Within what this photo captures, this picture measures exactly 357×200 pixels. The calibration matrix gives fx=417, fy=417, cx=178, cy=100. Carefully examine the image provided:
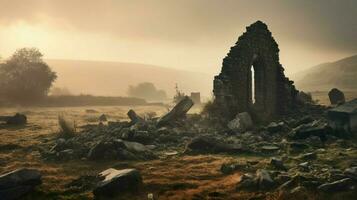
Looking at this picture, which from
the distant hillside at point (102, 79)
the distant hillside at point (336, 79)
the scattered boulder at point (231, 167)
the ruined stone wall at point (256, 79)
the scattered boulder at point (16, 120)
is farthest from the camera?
the distant hillside at point (102, 79)

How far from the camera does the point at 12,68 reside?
57.4m

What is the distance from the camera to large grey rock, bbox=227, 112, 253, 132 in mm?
21023

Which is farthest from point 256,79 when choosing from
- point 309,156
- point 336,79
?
point 336,79

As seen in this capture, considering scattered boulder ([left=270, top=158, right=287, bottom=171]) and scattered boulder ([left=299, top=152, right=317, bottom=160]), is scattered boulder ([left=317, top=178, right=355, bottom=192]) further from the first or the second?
scattered boulder ([left=299, top=152, right=317, bottom=160])

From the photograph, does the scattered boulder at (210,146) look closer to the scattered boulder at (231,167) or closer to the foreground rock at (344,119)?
the scattered boulder at (231,167)

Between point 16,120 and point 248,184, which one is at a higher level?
point 16,120

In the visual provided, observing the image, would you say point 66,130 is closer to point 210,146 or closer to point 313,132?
point 210,146

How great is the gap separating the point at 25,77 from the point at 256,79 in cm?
3977

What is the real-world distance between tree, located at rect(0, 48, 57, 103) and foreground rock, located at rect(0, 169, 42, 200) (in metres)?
46.4

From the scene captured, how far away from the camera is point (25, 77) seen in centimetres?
5634

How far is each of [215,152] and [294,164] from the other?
12.8ft

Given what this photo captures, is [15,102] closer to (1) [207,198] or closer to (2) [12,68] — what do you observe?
(2) [12,68]

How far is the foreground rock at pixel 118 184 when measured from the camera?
10836mm

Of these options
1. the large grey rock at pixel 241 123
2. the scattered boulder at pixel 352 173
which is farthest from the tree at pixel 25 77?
the scattered boulder at pixel 352 173
